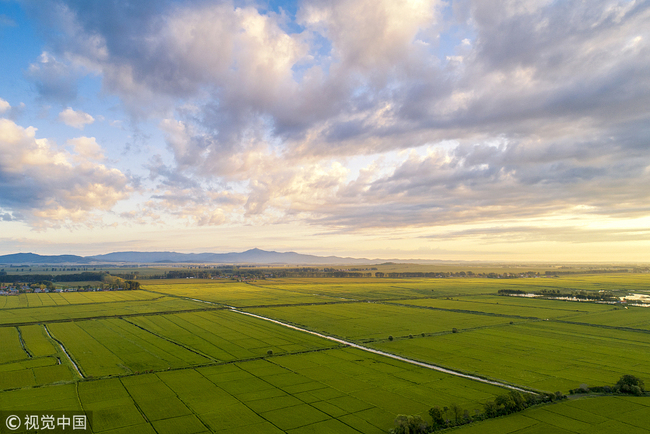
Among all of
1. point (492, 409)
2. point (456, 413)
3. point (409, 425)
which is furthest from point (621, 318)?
point (409, 425)

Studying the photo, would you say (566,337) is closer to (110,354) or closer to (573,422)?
(573,422)

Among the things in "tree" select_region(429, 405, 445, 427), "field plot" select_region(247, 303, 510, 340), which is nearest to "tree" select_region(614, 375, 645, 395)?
"tree" select_region(429, 405, 445, 427)

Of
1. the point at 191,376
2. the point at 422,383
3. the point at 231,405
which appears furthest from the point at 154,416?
the point at 422,383

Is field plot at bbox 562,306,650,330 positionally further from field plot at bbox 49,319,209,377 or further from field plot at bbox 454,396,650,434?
field plot at bbox 49,319,209,377

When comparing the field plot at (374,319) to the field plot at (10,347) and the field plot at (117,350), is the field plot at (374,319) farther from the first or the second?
the field plot at (10,347)

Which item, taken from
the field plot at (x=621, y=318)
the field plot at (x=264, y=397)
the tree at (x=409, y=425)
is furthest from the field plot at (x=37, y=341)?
the field plot at (x=621, y=318)
